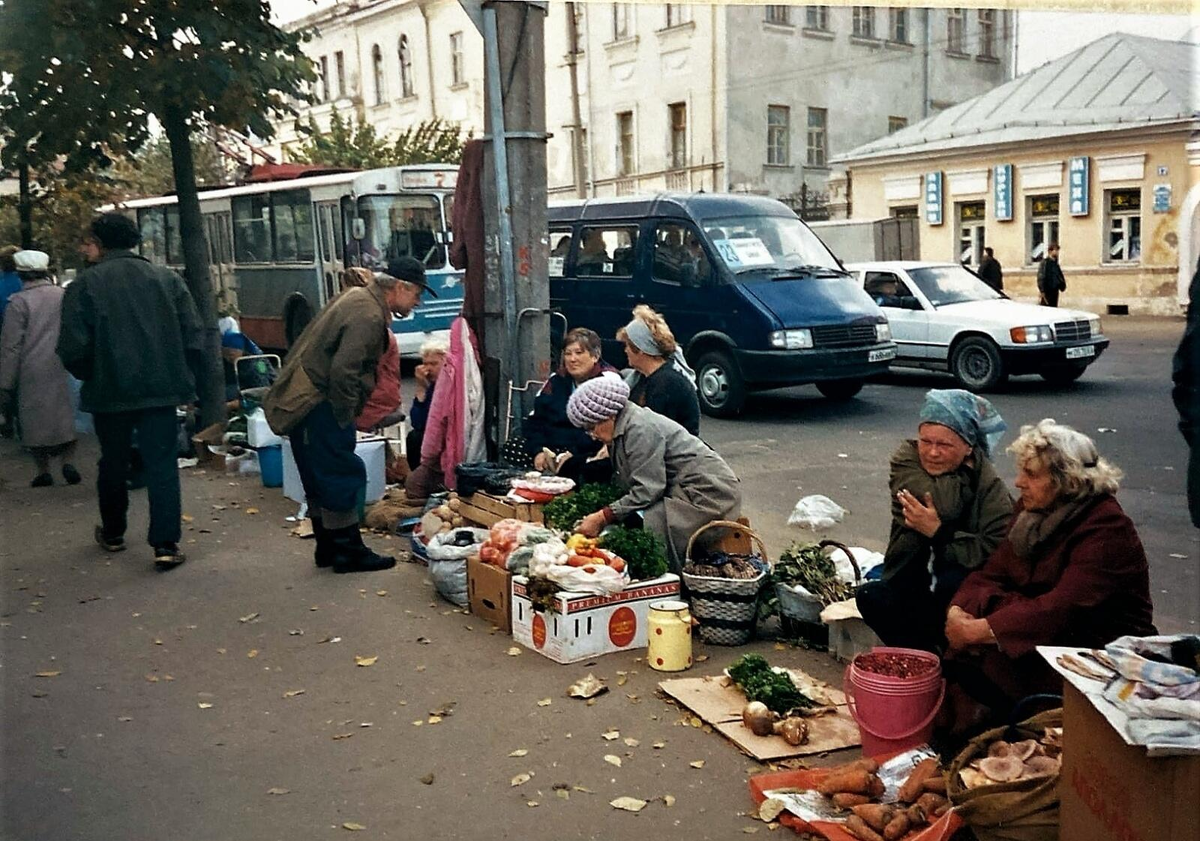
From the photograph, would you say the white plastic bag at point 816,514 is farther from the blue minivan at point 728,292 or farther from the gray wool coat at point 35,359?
the gray wool coat at point 35,359

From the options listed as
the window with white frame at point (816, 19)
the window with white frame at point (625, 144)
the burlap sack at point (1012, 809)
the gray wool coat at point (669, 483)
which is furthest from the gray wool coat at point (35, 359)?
the window with white frame at point (816, 19)

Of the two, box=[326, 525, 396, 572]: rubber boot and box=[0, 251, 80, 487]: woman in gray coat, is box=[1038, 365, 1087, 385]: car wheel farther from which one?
box=[0, 251, 80, 487]: woman in gray coat

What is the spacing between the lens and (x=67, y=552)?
7875 millimetres

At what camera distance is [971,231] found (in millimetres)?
31062

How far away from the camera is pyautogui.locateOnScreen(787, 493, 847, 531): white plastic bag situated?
8414 mm

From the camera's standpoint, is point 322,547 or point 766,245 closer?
point 322,547

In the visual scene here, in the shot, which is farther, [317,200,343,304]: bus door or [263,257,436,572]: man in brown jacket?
[317,200,343,304]: bus door

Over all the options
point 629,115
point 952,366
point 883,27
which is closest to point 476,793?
point 952,366

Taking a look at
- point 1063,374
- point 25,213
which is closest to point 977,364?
point 1063,374

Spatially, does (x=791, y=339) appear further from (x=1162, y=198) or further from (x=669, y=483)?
(x=1162, y=198)

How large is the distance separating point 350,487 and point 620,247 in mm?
8449

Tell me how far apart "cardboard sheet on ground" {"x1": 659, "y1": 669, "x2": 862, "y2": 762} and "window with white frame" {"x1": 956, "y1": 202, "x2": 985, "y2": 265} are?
89.6ft

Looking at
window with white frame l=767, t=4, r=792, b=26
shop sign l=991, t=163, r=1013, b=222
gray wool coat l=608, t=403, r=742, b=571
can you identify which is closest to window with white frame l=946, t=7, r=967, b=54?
window with white frame l=767, t=4, r=792, b=26

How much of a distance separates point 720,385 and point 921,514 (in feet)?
29.8
